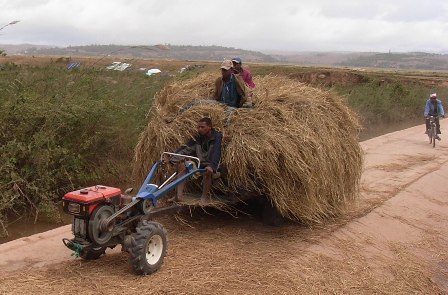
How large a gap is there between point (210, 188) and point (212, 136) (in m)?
0.73

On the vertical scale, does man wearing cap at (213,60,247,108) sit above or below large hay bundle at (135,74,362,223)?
above

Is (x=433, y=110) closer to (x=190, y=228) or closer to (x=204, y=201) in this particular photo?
(x=190, y=228)

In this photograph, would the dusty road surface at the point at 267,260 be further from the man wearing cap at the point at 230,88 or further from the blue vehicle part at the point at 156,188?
the man wearing cap at the point at 230,88

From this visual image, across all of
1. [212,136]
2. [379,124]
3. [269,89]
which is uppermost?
[269,89]

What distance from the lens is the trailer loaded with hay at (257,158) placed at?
5.53 metres

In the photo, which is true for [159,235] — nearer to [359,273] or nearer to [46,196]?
[359,273]

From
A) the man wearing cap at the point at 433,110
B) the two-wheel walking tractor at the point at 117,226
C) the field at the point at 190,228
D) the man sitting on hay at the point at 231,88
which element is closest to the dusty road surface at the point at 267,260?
the field at the point at 190,228

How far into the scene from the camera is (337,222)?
782 centimetres

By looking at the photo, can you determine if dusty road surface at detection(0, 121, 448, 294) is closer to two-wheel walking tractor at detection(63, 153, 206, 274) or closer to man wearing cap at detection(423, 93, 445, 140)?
two-wheel walking tractor at detection(63, 153, 206, 274)

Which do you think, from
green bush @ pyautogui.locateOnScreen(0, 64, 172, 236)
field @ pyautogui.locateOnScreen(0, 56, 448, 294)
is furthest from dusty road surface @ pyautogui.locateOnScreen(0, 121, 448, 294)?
green bush @ pyautogui.locateOnScreen(0, 64, 172, 236)

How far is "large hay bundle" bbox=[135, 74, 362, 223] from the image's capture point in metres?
A: 6.49

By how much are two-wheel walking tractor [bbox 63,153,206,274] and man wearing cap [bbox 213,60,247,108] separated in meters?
2.07

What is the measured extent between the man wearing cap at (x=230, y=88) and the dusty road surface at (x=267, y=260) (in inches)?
64.5

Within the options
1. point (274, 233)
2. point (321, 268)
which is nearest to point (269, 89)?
point (274, 233)
